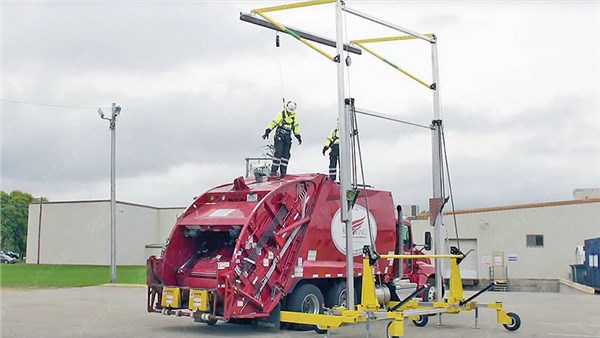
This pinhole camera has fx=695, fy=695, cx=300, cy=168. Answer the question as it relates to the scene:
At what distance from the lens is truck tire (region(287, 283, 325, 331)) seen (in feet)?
42.2

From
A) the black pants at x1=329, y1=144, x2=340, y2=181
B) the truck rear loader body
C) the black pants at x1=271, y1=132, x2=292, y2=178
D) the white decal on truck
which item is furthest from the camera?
the black pants at x1=329, y1=144, x2=340, y2=181

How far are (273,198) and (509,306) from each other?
1018cm

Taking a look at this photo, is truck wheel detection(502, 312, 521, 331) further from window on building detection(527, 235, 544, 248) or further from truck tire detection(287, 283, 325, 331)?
window on building detection(527, 235, 544, 248)

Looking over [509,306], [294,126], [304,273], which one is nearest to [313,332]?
[304,273]

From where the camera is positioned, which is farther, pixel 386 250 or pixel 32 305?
pixel 32 305

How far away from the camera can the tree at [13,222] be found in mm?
78688

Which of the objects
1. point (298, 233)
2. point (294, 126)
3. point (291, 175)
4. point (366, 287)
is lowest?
point (366, 287)

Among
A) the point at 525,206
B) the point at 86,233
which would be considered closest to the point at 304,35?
the point at 525,206

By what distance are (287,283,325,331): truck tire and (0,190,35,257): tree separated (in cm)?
7207

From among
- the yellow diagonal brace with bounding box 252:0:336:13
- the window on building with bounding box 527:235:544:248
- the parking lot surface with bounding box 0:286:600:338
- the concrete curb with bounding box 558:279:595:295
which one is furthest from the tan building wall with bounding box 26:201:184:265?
the yellow diagonal brace with bounding box 252:0:336:13

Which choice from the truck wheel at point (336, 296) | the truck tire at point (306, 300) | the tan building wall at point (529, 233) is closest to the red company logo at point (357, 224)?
the truck wheel at point (336, 296)

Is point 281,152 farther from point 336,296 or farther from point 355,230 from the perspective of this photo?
point 336,296

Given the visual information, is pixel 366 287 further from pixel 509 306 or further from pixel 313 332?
pixel 509 306

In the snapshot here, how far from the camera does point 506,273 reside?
36.5 metres
